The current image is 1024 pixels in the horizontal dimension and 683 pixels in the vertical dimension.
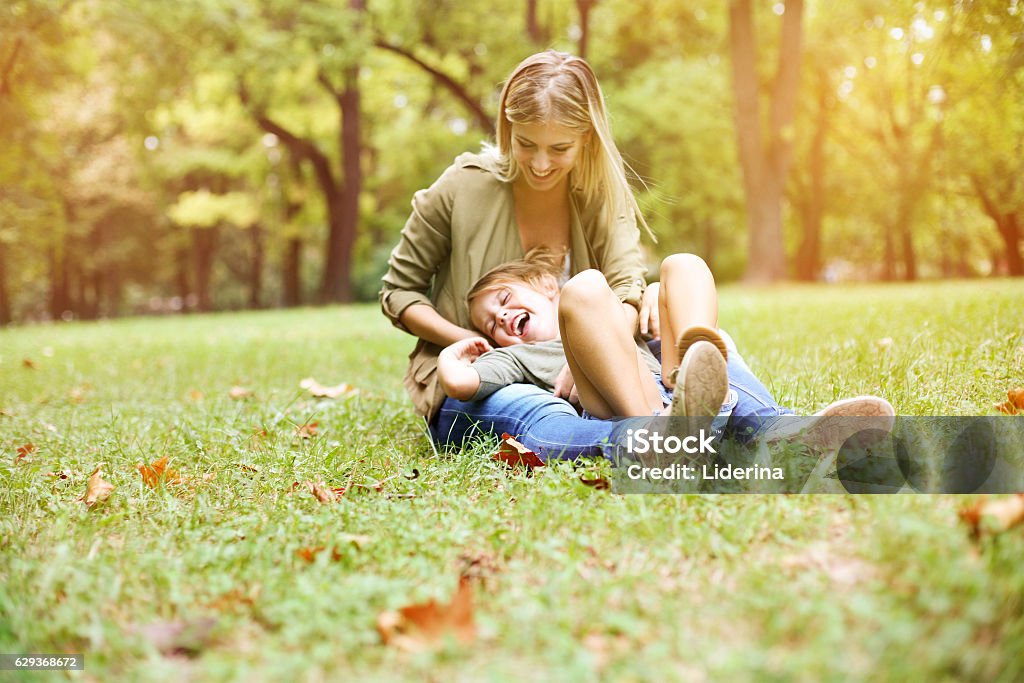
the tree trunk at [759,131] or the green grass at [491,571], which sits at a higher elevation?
the tree trunk at [759,131]

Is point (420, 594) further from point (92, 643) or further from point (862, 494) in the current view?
point (862, 494)

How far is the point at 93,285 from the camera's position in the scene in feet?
97.3

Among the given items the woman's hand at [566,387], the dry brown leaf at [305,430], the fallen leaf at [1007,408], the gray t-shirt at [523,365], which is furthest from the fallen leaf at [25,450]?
the fallen leaf at [1007,408]

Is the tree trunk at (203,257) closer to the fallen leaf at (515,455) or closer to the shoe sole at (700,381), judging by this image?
the fallen leaf at (515,455)

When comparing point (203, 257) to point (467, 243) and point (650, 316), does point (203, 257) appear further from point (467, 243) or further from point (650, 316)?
point (650, 316)

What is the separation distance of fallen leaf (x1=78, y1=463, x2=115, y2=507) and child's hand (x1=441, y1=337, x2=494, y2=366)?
1111mm

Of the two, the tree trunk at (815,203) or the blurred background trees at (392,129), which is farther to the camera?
the tree trunk at (815,203)

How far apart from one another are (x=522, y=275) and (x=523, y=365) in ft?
1.37

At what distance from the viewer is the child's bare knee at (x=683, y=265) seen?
8.63ft

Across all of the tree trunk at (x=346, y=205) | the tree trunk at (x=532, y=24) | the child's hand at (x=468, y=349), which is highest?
the tree trunk at (x=532, y=24)

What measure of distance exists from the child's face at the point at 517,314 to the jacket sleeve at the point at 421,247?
0.28 m

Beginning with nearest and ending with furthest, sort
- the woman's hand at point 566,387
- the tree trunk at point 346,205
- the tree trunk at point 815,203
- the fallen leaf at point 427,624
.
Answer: the fallen leaf at point 427,624 < the woman's hand at point 566,387 < the tree trunk at point 346,205 < the tree trunk at point 815,203

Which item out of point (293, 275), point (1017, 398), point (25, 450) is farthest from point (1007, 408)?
point (293, 275)

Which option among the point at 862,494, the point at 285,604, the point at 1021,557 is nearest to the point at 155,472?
the point at 285,604
